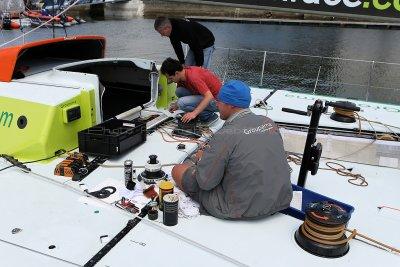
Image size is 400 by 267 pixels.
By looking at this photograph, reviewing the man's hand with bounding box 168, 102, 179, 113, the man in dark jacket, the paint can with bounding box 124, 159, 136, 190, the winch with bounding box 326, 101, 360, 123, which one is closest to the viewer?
the paint can with bounding box 124, 159, 136, 190

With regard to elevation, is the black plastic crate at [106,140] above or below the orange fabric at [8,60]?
below

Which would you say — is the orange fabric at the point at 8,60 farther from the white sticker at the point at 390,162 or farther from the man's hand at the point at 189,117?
the white sticker at the point at 390,162

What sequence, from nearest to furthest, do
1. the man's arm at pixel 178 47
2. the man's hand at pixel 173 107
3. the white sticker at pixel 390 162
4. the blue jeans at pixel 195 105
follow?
the white sticker at pixel 390 162 → the blue jeans at pixel 195 105 → the man's hand at pixel 173 107 → the man's arm at pixel 178 47

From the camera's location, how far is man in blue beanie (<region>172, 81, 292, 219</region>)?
2426mm

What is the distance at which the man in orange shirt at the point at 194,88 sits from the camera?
4.12 meters

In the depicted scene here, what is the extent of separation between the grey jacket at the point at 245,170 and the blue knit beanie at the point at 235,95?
8 cm

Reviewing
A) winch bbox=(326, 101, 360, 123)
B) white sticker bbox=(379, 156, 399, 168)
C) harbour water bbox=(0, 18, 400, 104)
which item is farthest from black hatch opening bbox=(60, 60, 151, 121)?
harbour water bbox=(0, 18, 400, 104)

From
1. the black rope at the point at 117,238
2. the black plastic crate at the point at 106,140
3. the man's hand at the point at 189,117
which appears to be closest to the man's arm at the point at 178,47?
the man's hand at the point at 189,117

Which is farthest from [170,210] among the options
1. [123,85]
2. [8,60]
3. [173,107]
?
[123,85]

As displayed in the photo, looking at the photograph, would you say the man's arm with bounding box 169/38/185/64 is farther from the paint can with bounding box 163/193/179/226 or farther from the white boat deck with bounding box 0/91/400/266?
the paint can with bounding box 163/193/179/226

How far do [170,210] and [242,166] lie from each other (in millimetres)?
540

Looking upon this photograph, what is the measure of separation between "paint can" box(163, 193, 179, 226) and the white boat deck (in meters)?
0.04

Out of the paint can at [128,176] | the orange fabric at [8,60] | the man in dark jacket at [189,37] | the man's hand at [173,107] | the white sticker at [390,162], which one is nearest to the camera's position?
the paint can at [128,176]

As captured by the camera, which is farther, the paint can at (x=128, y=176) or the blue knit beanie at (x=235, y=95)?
the paint can at (x=128, y=176)
